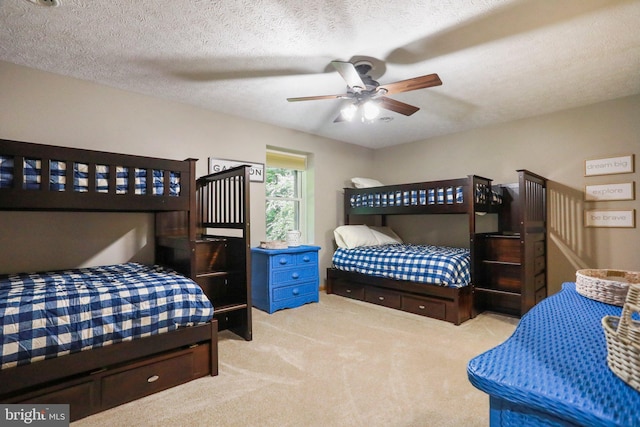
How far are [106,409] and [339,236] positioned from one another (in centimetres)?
316

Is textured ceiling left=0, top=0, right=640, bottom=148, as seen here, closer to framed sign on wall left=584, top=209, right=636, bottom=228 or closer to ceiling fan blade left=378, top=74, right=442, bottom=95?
ceiling fan blade left=378, top=74, right=442, bottom=95

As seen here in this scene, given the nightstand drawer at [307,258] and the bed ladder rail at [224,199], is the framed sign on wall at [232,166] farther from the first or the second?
the nightstand drawer at [307,258]

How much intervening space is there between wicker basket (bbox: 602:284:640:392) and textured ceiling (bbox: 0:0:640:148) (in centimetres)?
184

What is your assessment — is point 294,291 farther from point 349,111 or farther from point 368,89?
point 368,89

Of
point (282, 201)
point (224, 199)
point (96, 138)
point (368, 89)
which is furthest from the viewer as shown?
point (282, 201)

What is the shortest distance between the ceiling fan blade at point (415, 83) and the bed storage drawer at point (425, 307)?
2127 millimetres

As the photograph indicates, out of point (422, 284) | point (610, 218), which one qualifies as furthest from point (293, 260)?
point (610, 218)

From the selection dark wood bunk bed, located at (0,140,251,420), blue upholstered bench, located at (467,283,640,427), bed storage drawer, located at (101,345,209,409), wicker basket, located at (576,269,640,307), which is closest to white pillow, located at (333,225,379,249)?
dark wood bunk bed, located at (0,140,251,420)

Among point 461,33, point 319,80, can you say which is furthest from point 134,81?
point 461,33

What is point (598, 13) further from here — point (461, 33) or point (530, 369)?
point (530, 369)

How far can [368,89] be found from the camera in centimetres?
249

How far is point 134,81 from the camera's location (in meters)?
2.82

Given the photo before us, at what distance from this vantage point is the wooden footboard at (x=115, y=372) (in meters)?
1.56

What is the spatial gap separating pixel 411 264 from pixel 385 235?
4.38 ft
